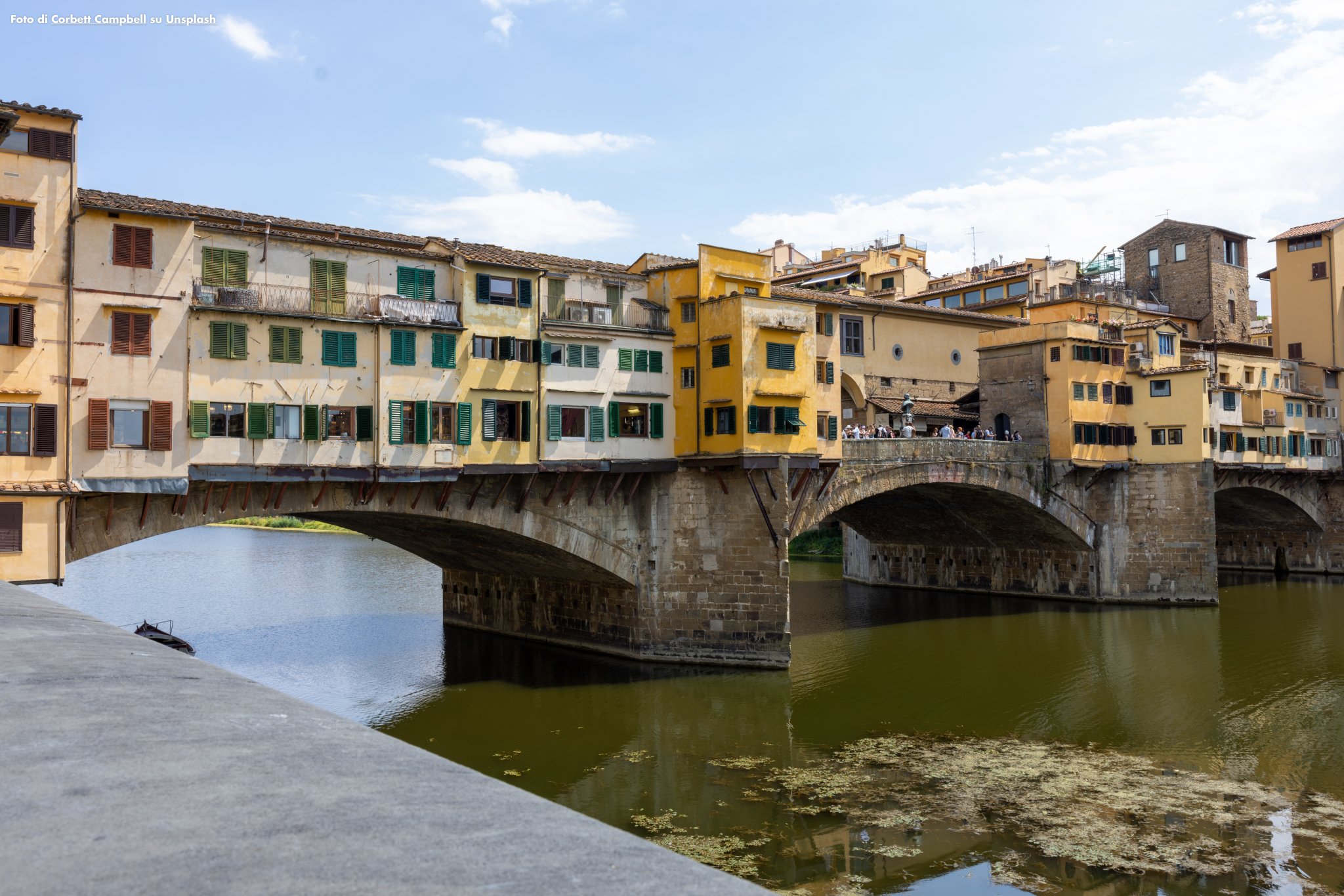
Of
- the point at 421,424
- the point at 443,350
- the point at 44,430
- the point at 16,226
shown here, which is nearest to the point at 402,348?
the point at 443,350

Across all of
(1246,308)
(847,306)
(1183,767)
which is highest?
(1246,308)

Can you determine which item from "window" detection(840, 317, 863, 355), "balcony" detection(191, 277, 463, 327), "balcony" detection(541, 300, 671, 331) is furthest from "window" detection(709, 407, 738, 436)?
"window" detection(840, 317, 863, 355)

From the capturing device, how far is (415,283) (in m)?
28.6

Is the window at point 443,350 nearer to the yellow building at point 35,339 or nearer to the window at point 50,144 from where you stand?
the yellow building at point 35,339

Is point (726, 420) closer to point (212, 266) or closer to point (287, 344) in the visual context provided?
point (287, 344)

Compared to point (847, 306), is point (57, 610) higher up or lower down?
lower down

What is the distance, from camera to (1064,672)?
109 ft

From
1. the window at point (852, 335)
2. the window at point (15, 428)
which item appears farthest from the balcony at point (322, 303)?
the window at point (852, 335)

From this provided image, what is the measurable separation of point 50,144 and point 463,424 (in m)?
12.2

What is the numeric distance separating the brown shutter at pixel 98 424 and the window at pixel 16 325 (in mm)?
1901

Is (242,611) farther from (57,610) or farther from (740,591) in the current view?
(57,610)

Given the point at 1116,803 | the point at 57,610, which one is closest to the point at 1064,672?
the point at 1116,803

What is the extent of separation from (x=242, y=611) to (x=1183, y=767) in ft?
119

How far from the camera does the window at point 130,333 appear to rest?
23.7 meters
